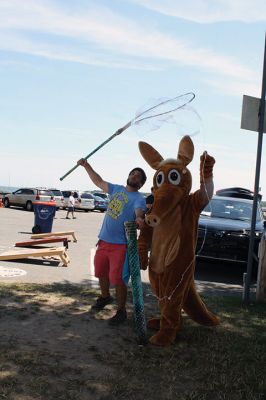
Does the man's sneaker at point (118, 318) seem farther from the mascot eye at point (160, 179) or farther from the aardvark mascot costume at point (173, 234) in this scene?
the mascot eye at point (160, 179)

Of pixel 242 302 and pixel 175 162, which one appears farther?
pixel 242 302

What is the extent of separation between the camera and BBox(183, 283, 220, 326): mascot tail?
483 centimetres

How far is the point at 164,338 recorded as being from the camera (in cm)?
448

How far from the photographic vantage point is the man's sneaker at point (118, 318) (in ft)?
16.5

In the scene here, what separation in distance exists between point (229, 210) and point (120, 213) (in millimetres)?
5735

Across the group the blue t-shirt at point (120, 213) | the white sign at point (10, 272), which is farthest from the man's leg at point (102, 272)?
the white sign at point (10, 272)

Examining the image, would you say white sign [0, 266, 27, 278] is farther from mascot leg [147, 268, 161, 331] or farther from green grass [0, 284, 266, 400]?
mascot leg [147, 268, 161, 331]

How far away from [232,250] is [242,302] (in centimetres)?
230

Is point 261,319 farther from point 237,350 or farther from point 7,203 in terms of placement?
point 7,203

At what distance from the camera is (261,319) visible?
5680mm

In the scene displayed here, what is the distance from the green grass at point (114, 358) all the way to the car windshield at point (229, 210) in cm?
441

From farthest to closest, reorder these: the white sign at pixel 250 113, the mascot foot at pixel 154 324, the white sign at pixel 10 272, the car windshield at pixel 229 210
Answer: the car windshield at pixel 229 210
the white sign at pixel 10 272
the white sign at pixel 250 113
the mascot foot at pixel 154 324

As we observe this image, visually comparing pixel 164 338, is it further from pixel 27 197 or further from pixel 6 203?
pixel 6 203

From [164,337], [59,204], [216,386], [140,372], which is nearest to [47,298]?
[164,337]
